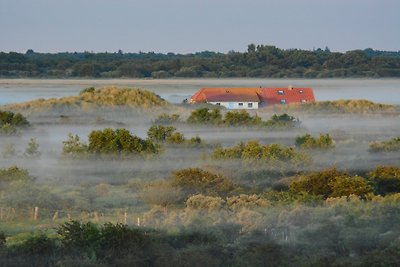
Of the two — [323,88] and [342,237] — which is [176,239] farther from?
[323,88]

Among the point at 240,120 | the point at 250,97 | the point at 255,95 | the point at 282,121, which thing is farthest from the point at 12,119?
the point at 255,95

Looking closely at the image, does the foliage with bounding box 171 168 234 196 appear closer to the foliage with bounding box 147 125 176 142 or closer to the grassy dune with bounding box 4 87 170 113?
the foliage with bounding box 147 125 176 142

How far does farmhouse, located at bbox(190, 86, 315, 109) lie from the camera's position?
51.5ft

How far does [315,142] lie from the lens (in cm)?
1026

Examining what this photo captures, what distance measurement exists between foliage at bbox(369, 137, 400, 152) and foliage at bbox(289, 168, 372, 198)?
234cm

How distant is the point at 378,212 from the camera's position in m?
6.69

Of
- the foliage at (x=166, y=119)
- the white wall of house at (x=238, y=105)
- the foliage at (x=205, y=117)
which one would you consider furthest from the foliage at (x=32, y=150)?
the white wall of house at (x=238, y=105)

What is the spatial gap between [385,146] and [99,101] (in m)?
4.96

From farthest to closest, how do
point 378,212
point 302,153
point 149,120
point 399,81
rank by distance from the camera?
point 399,81 → point 149,120 → point 302,153 → point 378,212

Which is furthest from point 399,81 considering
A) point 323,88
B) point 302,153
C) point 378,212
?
point 378,212

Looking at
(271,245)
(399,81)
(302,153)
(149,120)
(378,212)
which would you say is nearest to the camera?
(271,245)

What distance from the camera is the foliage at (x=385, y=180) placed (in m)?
8.05

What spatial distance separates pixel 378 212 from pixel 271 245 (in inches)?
50.7

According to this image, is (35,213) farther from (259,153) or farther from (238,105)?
(238,105)
